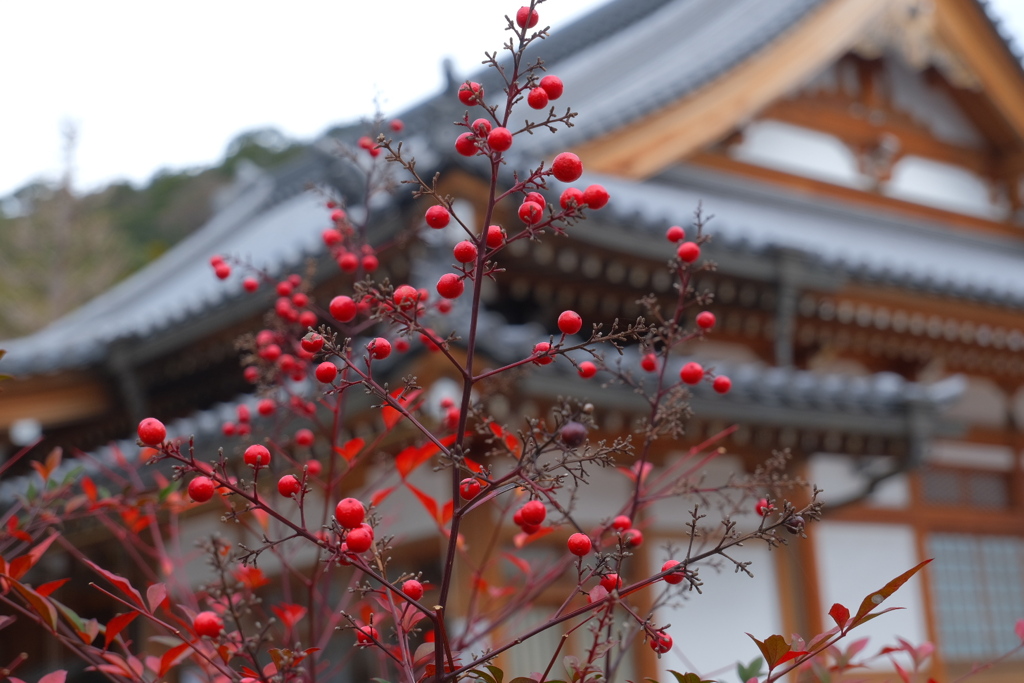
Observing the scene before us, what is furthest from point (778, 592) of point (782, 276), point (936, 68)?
point (936, 68)

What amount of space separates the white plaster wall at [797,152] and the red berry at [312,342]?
6.34 m

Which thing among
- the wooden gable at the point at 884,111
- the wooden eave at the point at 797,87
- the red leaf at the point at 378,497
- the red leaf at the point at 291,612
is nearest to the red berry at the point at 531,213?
the red leaf at the point at 378,497

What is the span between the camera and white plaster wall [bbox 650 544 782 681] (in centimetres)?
402

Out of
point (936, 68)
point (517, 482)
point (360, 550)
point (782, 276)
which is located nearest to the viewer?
point (360, 550)

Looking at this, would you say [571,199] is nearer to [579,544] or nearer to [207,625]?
[579,544]

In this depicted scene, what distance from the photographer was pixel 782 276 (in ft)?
14.3

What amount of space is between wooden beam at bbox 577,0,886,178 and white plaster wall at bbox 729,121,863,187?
0.39 m

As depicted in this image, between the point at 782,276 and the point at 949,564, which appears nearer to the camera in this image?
the point at 782,276

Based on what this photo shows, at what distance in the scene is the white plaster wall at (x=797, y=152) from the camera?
7.02 meters

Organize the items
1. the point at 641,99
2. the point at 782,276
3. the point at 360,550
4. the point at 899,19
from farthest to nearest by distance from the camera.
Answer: the point at 899,19 < the point at 641,99 < the point at 782,276 < the point at 360,550

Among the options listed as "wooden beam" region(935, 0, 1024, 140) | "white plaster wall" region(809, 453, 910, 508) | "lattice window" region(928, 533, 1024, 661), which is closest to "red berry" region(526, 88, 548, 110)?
"white plaster wall" region(809, 453, 910, 508)

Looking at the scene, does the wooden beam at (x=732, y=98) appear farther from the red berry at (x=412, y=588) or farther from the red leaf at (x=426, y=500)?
the red berry at (x=412, y=588)

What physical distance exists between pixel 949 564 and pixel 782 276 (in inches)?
89.0

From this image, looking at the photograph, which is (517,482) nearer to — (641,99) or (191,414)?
(641,99)
